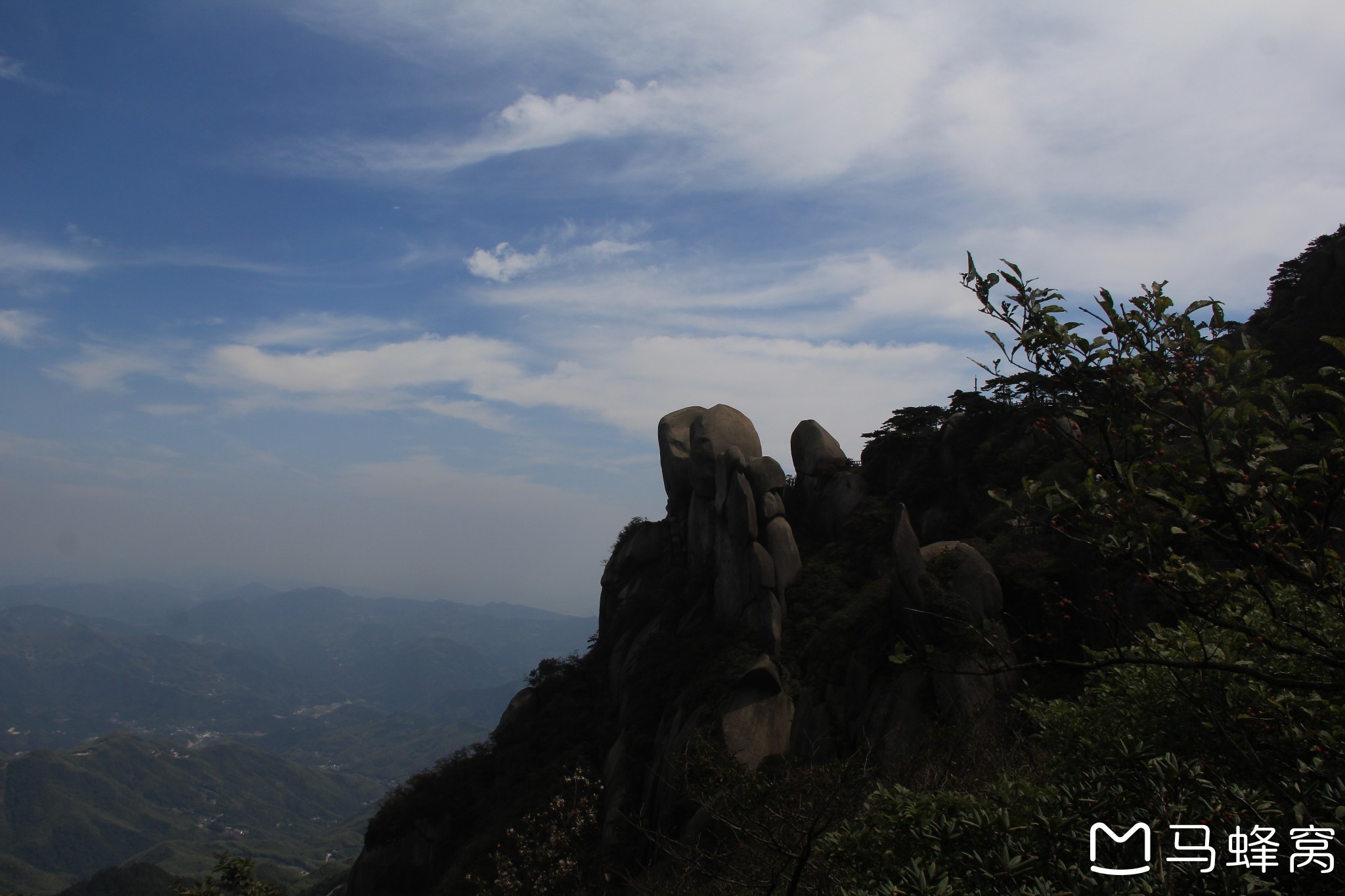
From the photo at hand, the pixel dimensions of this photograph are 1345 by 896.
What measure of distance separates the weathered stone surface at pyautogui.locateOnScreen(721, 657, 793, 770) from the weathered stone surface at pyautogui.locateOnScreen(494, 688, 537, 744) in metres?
15.1

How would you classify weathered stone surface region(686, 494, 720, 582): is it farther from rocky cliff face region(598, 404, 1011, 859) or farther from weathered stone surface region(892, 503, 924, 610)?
weathered stone surface region(892, 503, 924, 610)

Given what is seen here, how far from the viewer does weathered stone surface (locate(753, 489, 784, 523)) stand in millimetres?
26969

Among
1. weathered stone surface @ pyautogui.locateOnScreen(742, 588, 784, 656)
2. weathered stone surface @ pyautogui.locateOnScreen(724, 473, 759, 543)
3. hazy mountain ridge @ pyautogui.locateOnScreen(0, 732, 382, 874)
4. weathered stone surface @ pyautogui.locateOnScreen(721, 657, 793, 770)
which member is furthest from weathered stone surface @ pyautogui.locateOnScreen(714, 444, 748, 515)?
hazy mountain ridge @ pyautogui.locateOnScreen(0, 732, 382, 874)

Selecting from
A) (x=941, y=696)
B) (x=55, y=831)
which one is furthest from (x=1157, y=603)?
(x=55, y=831)

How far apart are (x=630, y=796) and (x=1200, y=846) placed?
69.2ft

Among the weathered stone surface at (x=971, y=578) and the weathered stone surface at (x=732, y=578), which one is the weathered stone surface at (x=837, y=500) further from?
the weathered stone surface at (x=971, y=578)

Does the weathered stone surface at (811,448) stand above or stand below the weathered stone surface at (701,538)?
above

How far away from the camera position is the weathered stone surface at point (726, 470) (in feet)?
95.8

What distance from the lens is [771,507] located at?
27.1 meters

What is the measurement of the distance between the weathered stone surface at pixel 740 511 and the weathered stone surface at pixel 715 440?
2.27 m

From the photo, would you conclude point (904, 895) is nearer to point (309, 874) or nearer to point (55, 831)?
point (309, 874)

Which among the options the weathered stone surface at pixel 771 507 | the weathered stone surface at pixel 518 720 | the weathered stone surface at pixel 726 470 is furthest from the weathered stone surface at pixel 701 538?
the weathered stone surface at pixel 518 720

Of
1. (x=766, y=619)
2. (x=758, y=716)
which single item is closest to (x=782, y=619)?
(x=766, y=619)

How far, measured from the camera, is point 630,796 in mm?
23109
